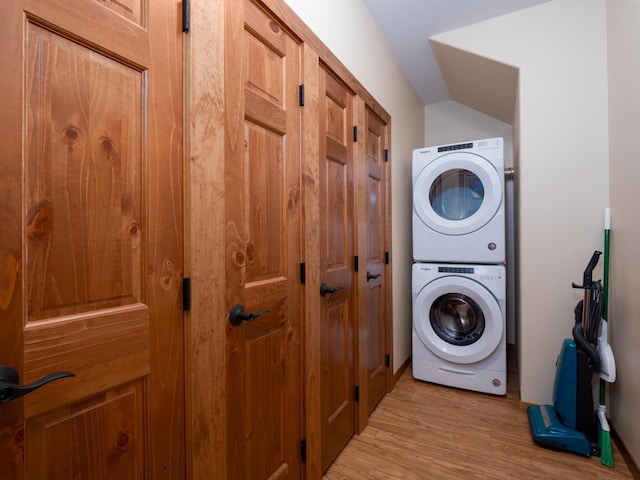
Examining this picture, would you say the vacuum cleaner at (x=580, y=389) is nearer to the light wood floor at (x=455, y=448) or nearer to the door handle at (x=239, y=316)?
the light wood floor at (x=455, y=448)

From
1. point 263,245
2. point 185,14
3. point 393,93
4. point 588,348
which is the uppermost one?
→ point 393,93

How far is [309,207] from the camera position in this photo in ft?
4.91

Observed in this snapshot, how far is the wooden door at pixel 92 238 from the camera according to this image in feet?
2.07

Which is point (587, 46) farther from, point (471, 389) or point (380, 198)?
point (471, 389)

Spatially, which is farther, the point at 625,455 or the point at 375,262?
the point at 375,262

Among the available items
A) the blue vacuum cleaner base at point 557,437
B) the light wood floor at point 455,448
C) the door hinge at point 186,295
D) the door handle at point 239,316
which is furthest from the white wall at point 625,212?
the door hinge at point 186,295

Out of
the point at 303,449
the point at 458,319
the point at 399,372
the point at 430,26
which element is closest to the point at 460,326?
the point at 458,319

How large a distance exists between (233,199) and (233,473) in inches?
37.0

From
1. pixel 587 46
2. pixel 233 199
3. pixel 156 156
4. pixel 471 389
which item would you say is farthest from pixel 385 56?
pixel 471 389

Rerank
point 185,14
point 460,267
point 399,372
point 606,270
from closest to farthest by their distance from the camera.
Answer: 1. point 185,14
2. point 606,270
3. point 460,267
4. point 399,372

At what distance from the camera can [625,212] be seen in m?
1.77

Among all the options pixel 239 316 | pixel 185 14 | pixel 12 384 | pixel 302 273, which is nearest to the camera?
pixel 12 384

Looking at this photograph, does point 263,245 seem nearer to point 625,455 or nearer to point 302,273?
point 302,273

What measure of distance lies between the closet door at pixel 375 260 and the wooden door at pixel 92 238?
1.37 meters
